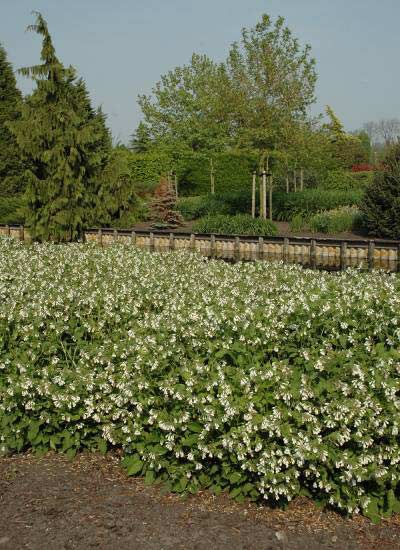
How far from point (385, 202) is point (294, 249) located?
6.20 m

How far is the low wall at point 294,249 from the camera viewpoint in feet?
44.3

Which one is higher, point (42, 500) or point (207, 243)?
point (207, 243)

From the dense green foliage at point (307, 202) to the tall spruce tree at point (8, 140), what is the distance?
1359cm

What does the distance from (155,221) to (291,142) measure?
687 centimetres

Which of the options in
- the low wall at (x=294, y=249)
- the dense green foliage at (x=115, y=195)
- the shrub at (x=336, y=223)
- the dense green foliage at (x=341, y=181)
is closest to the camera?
the low wall at (x=294, y=249)

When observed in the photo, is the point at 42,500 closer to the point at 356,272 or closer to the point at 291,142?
the point at 356,272

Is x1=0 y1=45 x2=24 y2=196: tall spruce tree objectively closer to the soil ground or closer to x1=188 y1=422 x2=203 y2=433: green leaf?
the soil ground

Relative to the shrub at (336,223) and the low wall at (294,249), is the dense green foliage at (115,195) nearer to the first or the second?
the low wall at (294,249)

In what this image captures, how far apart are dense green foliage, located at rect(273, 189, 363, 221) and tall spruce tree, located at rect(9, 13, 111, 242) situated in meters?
9.07

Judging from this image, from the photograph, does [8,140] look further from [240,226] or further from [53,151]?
[240,226]

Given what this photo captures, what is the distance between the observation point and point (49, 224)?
18.1 m

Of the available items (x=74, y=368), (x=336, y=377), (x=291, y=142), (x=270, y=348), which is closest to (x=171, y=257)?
(x=74, y=368)

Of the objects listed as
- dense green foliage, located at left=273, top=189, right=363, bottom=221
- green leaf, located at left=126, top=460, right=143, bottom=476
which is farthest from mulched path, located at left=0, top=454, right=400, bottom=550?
dense green foliage, located at left=273, top=189, right=363, bottom=221

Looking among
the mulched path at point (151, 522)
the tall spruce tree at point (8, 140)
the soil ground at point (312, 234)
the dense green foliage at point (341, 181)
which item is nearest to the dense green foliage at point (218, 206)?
the soil ground at point (312, 234)
